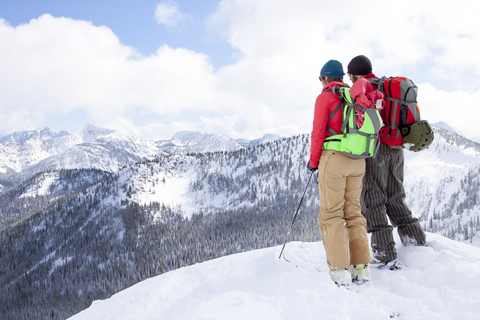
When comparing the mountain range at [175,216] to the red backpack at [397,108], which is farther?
the mountain range at [175,216]

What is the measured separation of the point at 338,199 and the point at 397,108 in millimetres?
2300

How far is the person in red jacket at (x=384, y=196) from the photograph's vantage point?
4668 mm

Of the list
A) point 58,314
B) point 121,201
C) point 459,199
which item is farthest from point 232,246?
point 121,201

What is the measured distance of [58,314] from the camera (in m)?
80.4

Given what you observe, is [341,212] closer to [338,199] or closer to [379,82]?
[338,199]

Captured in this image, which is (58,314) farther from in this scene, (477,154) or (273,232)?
(477,154)

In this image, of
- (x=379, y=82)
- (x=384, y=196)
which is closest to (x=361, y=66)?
(x=379, y=82)

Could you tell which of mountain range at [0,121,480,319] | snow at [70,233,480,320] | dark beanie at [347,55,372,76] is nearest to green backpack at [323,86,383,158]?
dark beanie at [347,55,372,76]

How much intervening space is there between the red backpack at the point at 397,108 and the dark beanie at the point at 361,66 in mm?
252

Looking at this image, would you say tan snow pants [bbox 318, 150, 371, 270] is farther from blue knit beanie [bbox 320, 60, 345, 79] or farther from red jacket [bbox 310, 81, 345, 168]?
blue knit beanie [bbox 320, 60, 345, 79]

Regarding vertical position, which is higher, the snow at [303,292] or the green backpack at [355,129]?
the green backpack at [355,129]

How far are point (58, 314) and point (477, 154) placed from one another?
17649 centimetres

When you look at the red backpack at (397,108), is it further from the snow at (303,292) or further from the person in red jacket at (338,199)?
the snow at (303,292)

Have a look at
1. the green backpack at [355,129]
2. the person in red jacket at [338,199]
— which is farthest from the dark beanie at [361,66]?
the green backpack at [355,129]
